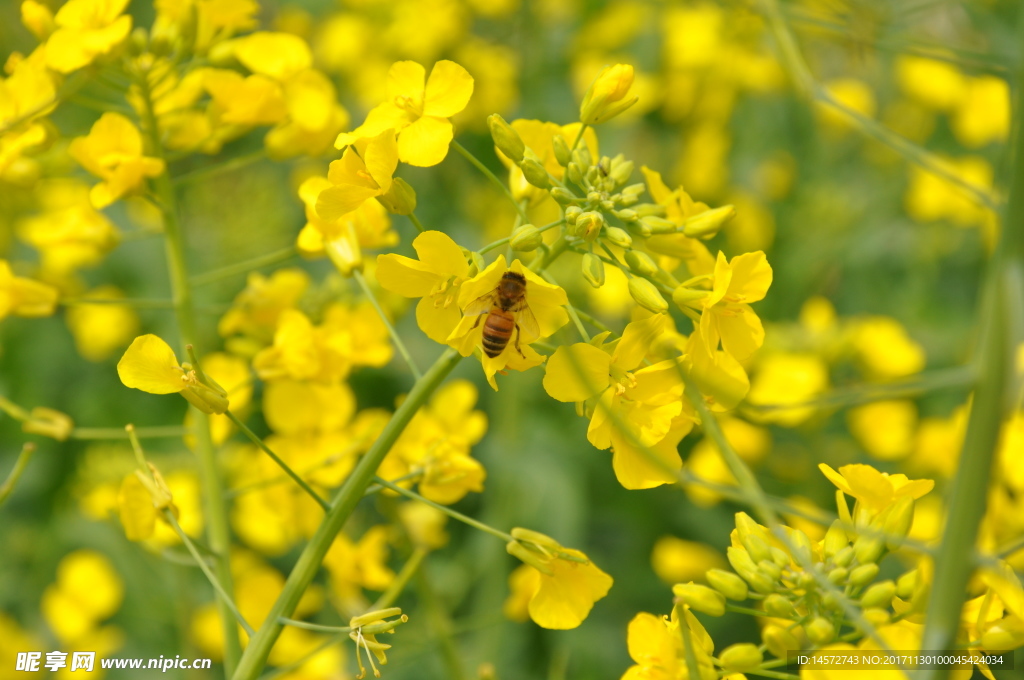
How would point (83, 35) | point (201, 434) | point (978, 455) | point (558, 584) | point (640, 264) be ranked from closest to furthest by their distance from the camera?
point (978, 455), point (640, 264), point (558, 584), point (83, 35), point (201, 434)

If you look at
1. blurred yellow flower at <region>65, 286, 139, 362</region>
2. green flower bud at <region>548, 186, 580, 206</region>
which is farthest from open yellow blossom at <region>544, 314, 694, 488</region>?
blurred yellow flower at <region>65, 286, 139, 362</region>

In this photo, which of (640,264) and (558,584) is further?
(558,584)

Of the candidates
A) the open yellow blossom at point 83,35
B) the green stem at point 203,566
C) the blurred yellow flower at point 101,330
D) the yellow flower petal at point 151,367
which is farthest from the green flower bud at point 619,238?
the blurred yellow flower at point 101,330

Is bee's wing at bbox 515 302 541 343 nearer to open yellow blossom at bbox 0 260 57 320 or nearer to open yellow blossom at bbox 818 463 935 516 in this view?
open yellow blossom at bbox 818 463 935 516

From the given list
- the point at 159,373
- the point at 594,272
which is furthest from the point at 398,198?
the point at 159,373

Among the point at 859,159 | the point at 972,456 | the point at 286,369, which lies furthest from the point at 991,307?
the point at 859,159

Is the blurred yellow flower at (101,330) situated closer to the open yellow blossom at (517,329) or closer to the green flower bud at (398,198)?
the green flower bud at (398,198)

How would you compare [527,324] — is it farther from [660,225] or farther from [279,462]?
[279,462]
